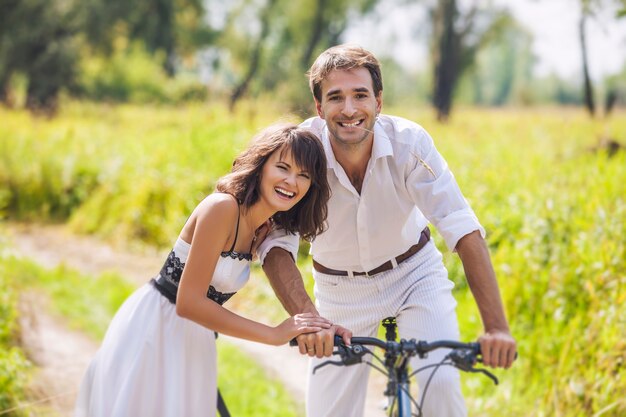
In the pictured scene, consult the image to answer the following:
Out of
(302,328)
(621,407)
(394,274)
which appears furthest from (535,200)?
(302,328)

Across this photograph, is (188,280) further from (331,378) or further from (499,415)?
(499,415)

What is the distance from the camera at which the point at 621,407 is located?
13.4 ft

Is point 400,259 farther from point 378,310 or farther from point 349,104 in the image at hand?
point 349,104

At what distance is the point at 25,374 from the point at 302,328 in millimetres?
2643

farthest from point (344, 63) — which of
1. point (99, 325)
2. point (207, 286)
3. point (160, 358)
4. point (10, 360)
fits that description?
point (99, 325)

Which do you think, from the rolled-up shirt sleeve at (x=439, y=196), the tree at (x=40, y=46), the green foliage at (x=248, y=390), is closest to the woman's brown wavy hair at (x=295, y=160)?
the rolled-up shirt sleeve at (x=439, y=196)

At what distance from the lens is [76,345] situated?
648 centimetres

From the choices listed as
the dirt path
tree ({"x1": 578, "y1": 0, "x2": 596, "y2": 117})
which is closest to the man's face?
the dirt path

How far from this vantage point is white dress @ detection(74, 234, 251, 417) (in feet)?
9.52

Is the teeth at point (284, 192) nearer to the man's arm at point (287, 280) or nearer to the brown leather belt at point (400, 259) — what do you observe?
the man's arm at point (287, 280)

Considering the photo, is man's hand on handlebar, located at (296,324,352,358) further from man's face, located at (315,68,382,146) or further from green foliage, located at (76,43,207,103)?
green foliage, located at (76,43,207,103)

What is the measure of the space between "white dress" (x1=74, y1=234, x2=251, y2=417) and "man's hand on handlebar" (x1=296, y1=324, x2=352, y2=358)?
0.49 m

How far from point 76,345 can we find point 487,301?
4751mm

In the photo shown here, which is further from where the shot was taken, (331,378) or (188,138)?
(188,138)
